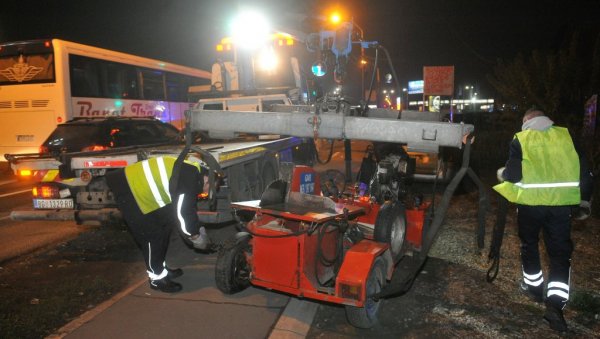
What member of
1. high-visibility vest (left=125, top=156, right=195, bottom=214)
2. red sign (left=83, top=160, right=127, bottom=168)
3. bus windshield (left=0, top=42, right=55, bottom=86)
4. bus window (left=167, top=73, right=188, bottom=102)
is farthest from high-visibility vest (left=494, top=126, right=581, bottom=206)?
bus window (left=167, top=73, right=188, bottom=102)

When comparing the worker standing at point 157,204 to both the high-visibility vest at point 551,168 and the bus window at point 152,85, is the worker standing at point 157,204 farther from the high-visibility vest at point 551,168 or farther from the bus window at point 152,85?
the bus window at point 152,85

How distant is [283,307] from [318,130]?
6.19ft

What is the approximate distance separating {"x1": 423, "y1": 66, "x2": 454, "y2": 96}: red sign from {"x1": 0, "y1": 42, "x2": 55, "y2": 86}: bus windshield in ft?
36.0

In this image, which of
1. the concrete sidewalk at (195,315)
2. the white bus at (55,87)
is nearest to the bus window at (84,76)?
the white bus at (55,87)

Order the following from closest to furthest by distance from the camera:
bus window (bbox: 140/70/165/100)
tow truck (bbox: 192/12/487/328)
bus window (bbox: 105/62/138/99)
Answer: tow truck (bbox: 192/12/487/328) → bus window (bbox: 105/62/138/99) → bus window (bbox: 140/70/165/100)

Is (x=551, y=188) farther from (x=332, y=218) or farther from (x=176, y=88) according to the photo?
(x=176, y=88)

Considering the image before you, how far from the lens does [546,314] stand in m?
3.97

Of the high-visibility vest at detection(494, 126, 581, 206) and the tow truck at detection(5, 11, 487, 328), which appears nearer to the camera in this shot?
the tow truck at detection(5, 11, 487, 328)

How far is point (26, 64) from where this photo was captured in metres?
13.4

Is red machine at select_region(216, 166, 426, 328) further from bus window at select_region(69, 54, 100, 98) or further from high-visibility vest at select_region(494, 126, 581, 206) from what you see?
bus window at select_region(69, 54, 100, 98)

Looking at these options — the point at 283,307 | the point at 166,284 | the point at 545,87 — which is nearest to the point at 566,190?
the point at 283,307

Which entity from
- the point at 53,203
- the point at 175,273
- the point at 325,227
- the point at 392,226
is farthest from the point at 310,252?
the point at 53,203

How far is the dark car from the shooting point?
29.6 ft

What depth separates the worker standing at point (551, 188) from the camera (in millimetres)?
4008
